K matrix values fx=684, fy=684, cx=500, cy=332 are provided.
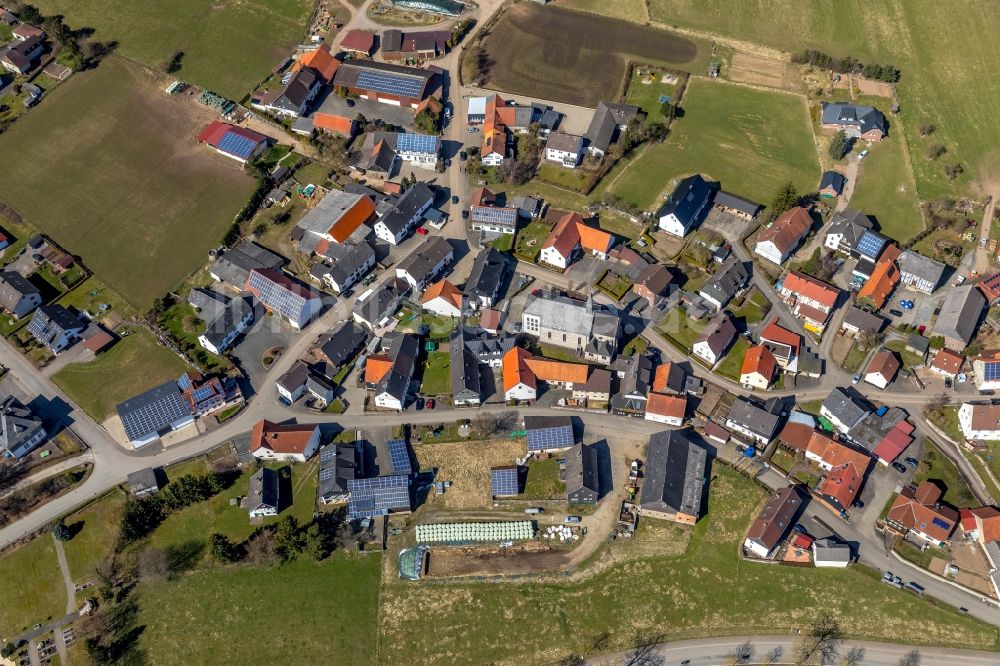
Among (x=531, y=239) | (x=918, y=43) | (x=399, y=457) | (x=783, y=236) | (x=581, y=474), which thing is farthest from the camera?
(x=918, y=43)

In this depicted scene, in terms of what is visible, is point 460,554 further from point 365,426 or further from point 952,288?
point 952,288

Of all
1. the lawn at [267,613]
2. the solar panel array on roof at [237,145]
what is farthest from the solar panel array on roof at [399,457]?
the solar panel array on roof at [237,145]

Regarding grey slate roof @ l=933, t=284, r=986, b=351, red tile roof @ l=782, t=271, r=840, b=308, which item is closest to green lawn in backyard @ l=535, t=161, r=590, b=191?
red tile roof @ l=782, t=271, r=840, b=308

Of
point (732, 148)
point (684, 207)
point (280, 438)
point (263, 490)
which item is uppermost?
point (732, 148)

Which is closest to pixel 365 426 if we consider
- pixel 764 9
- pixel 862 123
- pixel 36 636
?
pixel 36 636

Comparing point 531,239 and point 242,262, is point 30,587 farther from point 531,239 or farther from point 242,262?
point 531,239

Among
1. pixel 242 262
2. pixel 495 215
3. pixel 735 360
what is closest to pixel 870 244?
pixel 735 360
